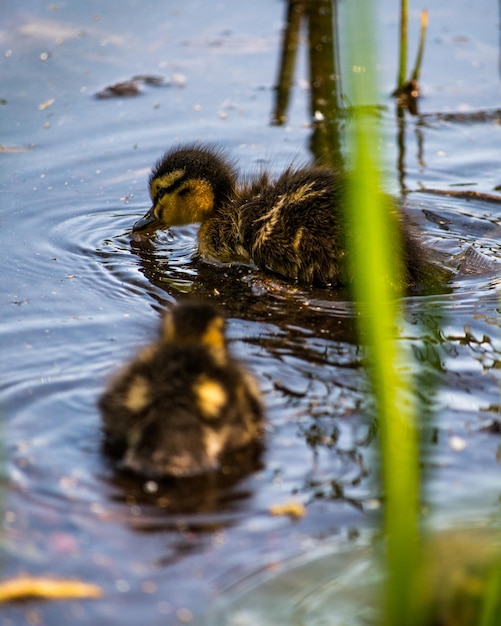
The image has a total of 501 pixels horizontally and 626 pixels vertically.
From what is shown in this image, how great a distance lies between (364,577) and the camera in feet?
8.57

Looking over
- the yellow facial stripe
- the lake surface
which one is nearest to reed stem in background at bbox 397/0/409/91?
the lake surface

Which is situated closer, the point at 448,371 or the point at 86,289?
the point at 448,371

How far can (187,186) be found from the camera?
17.3 ft

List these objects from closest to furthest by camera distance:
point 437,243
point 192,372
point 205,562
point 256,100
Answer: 1. point 205,562
2. point 192,372
3. point 437,243
4. point 256,100

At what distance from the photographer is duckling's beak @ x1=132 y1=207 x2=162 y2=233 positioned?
5.34 meters

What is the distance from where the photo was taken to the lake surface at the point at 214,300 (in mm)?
2721

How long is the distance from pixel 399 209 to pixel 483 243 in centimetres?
60

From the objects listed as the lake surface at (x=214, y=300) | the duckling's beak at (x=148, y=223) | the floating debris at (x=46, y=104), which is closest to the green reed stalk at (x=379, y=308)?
the lake surface at (x=214, y=300)

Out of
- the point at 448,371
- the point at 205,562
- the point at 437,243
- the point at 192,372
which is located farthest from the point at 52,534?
the point at 437,243

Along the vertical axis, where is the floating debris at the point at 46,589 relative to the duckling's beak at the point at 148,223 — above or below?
below

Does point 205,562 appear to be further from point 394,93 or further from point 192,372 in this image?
point 394,93

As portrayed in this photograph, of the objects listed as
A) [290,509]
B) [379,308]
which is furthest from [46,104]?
[379,308]

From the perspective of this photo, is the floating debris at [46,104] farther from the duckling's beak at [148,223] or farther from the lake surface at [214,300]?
the duckling's beak at [148,223]

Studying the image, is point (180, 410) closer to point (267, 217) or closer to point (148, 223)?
point (267, 217)
